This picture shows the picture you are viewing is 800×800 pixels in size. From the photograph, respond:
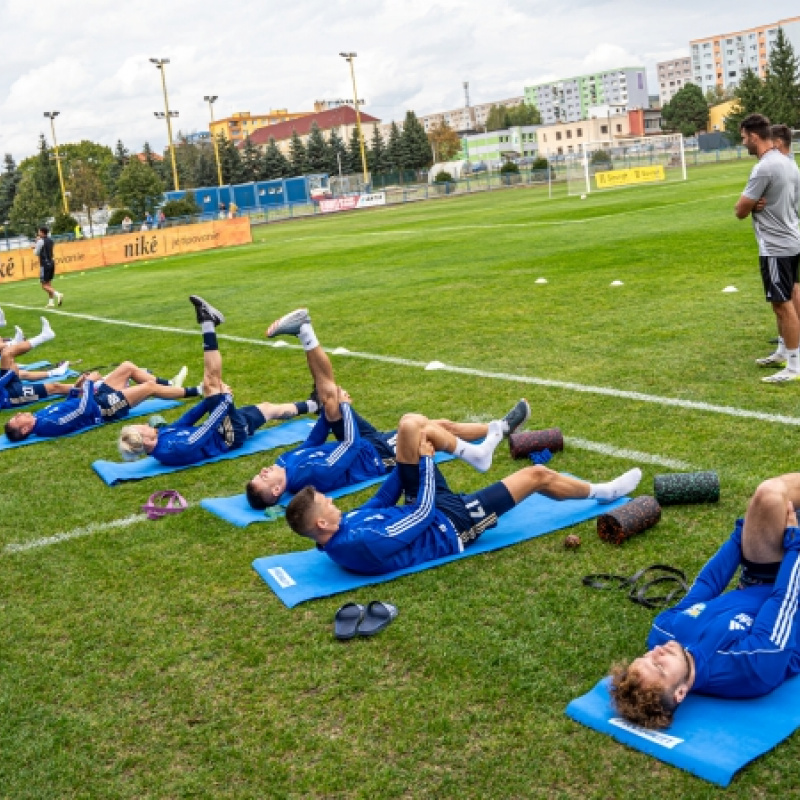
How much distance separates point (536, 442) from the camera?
7480mm

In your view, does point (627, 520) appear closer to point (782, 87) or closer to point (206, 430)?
point (206, 430)

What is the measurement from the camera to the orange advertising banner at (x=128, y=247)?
1527 inches

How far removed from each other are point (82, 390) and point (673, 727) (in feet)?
27.6

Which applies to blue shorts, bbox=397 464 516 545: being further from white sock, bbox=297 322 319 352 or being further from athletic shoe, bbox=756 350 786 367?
athletic shoe, bbox=756 350 786 367

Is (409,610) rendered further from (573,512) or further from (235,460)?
(235,460)

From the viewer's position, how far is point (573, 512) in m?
6.38

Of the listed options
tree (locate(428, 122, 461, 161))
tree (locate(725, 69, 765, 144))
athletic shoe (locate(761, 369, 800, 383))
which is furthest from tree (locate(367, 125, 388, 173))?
athletic shoe (locate(761, 369, 800, 383))

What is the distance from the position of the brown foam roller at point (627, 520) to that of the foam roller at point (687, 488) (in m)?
0.26

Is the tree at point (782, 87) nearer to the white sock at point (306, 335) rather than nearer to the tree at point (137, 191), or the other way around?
the tree at point (137, 191)

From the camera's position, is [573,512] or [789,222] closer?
[573,512]

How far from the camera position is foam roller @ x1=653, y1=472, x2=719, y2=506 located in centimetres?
607

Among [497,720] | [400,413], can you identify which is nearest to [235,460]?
[400,413]

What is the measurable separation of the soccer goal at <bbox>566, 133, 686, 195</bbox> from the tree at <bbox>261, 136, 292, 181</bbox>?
56.2 m

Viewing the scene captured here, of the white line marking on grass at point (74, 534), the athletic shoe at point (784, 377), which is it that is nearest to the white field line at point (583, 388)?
the athletic shoe at point (784, 377)
